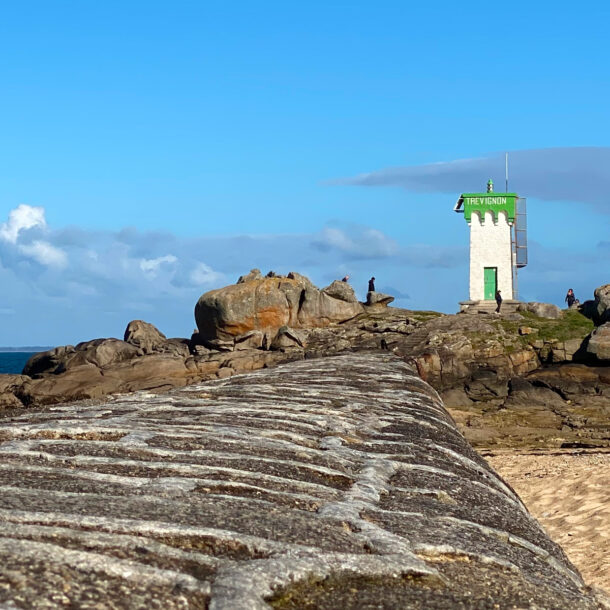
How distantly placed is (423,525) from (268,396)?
4374mm

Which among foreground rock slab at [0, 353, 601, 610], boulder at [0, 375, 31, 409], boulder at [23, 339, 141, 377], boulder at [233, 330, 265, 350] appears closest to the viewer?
foreground rock slab at [0, 353, 601, 610]

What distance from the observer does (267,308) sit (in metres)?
40.0

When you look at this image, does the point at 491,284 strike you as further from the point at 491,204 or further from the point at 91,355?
the point at 91,355

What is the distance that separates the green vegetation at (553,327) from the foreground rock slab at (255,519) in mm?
31335

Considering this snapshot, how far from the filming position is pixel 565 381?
32.8 meters

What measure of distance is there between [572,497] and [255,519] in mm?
13022

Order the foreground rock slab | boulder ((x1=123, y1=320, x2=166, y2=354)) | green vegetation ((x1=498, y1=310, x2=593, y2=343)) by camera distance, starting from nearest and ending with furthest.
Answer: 1. the foreground rock slab
2. green vegetation ((x1=498, y1=310, x2=593, y2=343))
3. boulder ((x1=123, y1=320, x2=166, y2=354))

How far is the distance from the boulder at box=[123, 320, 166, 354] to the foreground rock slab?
36559mm

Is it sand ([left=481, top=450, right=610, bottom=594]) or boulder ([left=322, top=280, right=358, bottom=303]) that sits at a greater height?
boulder ([left=322, top=280, right=358, bottom=303])

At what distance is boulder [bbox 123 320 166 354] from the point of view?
1687 inches

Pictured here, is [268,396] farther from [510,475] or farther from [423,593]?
[510,475]

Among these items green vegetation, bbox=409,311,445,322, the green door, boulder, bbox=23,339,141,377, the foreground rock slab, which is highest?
the green door

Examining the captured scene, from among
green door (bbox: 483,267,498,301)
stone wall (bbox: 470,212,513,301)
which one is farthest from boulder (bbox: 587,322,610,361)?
green door (bbox: 483,267,498,301)

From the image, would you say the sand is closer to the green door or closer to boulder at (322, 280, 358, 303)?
boulder at (322, 280, 358, 303)
